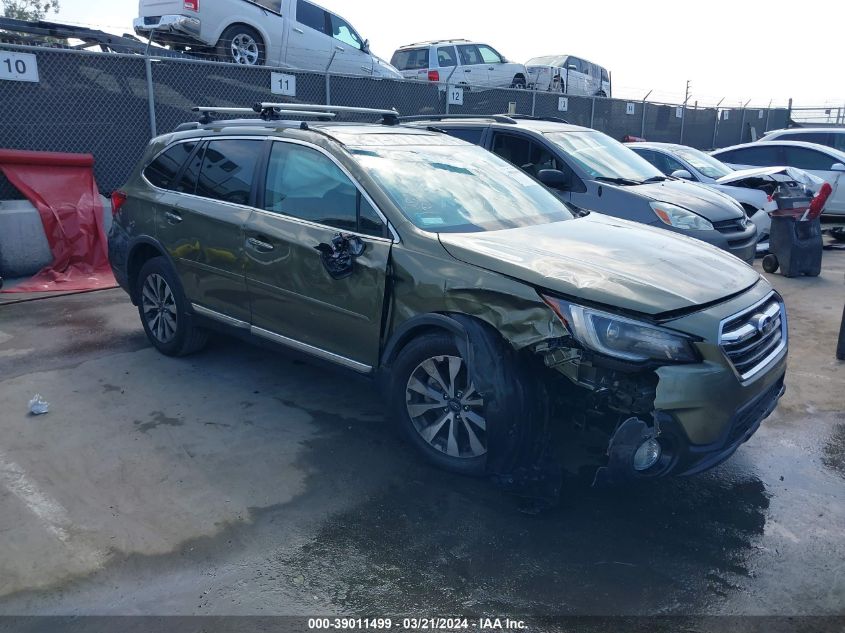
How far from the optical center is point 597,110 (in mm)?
17062

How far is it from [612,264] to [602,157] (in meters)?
5.00

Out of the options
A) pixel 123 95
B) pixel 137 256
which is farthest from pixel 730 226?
pixel 123 95

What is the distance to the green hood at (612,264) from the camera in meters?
3.50

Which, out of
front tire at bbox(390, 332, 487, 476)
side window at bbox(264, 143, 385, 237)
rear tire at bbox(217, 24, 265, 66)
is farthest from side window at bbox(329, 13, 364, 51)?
front tire at bbox(390, 332, 487, 476)

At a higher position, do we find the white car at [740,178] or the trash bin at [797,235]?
the white car at [740,178]

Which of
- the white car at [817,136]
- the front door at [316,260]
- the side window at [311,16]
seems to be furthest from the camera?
the white car at [817,136]

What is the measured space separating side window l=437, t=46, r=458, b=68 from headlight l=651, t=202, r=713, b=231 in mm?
11765

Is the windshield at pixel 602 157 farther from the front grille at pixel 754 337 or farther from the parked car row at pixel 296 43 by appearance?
the parked car row at pixel 296 43

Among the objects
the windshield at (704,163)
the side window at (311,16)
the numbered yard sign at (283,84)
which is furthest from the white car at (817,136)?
the numbered yard sign at (283,84)

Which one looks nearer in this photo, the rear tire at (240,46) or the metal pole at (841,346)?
the metal pole at (841,346)

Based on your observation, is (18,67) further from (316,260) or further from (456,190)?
(456,190)

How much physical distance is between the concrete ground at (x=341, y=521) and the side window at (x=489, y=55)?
15.1 metres

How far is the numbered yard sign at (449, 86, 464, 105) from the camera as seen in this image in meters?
13.2

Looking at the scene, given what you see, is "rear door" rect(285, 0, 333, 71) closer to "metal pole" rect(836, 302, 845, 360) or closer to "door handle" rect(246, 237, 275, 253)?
"door handle" rect(246, 237, 275, 253)
